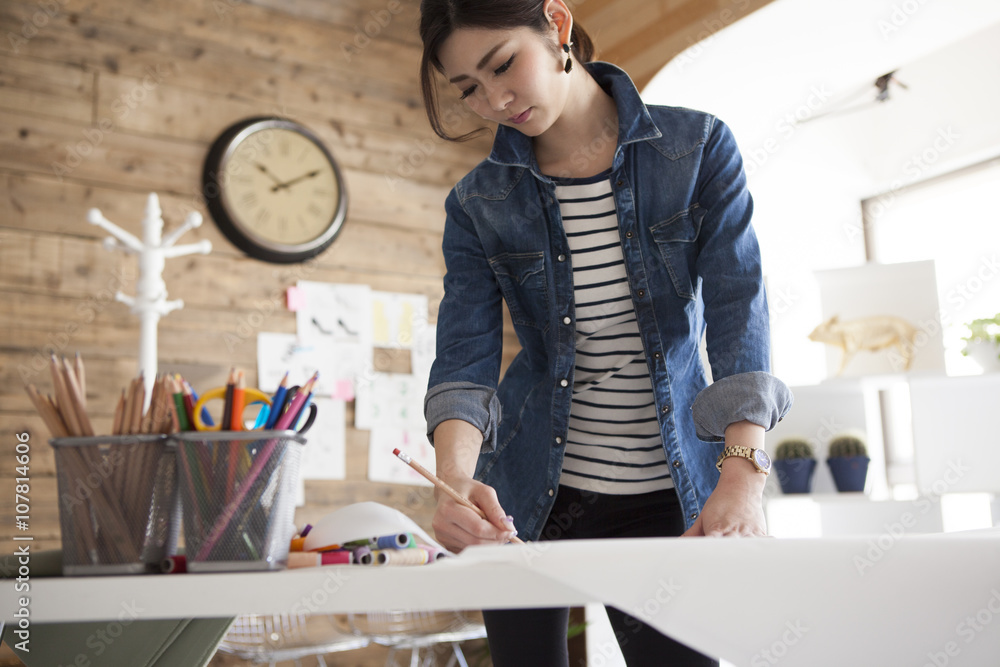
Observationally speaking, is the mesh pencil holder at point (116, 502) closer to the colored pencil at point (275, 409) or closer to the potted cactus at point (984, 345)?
the colored pencil at point (275, 409)

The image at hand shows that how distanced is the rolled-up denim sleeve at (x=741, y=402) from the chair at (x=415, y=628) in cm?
185

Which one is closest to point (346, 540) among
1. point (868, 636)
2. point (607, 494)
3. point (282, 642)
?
point (868, 636)

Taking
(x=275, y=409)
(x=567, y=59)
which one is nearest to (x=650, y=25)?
(x=567, y=59)

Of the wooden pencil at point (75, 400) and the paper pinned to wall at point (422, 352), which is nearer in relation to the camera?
the wooden pencil at point (75, 400)

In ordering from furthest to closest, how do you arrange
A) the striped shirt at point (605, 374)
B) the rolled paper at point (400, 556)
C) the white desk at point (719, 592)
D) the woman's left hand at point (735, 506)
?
the striped shirt at point (605, 374) → the woman's left hand at point (735, 506) → the rolled paper at point (400, 556) → the white desk at point (719, 592)

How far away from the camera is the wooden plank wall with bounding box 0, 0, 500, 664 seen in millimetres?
2564

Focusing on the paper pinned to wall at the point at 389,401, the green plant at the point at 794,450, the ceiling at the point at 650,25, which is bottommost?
the green plant at the point at 794,450

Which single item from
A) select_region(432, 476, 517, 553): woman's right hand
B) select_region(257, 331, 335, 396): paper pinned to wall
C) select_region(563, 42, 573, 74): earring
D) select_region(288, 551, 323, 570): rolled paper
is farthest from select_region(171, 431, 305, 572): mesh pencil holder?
select_region(257, 331, 335, 396): paper pinned to wall

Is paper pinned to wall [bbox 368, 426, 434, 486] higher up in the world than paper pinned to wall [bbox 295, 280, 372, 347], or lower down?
lower down

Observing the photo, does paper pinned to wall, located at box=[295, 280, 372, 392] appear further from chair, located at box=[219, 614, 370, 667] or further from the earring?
the earring

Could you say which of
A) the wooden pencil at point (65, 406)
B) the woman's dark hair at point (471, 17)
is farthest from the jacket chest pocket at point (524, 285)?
the wooden pencil at point (65, 406)

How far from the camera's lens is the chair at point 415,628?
2.56 metres

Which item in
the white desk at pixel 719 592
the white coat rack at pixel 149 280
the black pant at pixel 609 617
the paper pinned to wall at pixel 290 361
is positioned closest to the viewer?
the white desk at pixel 719 592

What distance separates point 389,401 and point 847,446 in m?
1.47
